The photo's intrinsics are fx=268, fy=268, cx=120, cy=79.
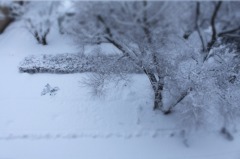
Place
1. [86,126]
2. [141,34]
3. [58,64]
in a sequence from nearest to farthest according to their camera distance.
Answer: [86,126] → [141,34] → [58,64]

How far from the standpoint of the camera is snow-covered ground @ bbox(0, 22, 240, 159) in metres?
11.2

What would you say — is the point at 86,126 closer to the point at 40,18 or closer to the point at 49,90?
the point at 49,90

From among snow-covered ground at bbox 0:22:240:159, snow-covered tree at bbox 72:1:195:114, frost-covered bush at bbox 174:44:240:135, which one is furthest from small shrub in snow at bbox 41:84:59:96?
frost-covered bush at bbox 174:44:240:135

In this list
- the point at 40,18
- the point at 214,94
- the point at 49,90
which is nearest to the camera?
the point at 214,94

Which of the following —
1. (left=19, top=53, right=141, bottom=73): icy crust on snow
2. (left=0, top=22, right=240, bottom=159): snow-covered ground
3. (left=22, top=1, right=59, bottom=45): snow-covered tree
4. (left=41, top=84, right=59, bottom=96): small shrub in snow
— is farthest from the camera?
(left=22, top=1, right=59, bottom=45): snow-covered tree

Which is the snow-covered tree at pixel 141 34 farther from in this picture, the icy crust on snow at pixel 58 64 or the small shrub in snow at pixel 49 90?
the small shrub in snow at pixel 49 90

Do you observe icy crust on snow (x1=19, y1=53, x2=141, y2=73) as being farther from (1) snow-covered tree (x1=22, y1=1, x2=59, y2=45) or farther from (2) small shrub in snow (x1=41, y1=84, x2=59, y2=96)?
(1) snow-covered tree (x1=22, y1=1, x2=59, y2=45)

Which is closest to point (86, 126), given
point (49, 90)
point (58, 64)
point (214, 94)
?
point (49, 90)

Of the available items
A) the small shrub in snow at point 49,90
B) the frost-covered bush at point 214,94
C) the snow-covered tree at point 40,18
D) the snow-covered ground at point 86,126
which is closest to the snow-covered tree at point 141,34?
the frost-covered bush at point 214,94

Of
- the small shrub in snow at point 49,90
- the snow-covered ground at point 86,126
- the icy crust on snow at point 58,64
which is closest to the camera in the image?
the snow-covered ground at point 86,126

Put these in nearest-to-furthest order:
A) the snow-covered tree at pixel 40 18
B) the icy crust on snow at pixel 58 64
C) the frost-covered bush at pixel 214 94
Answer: the frost-covered bush at pixel 214 94, the icy crust on snow at pixel 58 64, the snow-covered tree at pixel 40 18

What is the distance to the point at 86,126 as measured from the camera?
1191 cm

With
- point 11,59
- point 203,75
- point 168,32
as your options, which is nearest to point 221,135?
point 203,75

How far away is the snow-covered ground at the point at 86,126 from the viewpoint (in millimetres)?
11188
